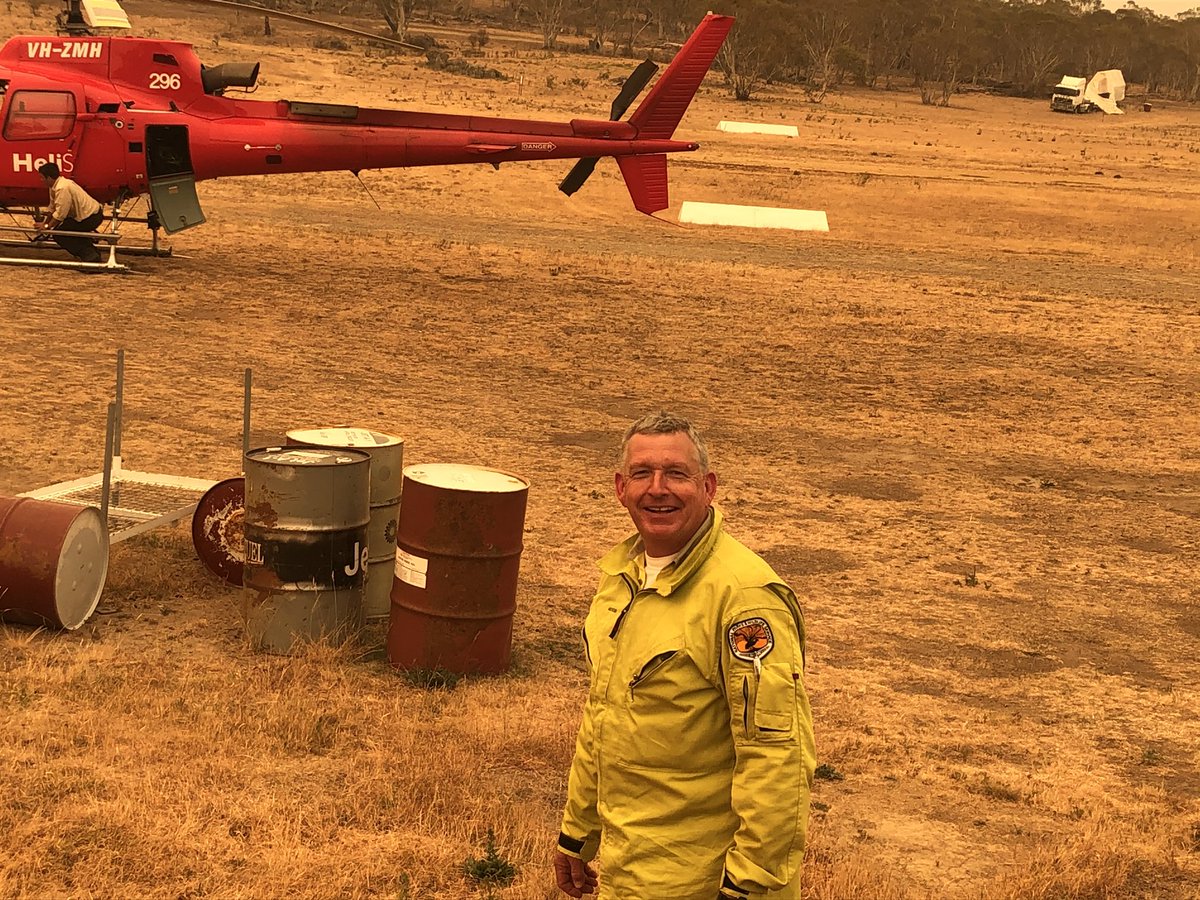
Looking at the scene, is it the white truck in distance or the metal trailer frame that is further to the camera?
the white truck in distance

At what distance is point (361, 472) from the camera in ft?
23.7

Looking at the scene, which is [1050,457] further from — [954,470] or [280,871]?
[280,871]

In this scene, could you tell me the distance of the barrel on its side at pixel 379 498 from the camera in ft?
25.1

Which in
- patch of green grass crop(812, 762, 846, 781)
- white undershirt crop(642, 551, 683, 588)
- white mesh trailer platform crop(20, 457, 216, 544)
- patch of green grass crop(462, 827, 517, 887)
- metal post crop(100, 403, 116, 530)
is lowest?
patch of green grass crop(812, 762, 846, 781)

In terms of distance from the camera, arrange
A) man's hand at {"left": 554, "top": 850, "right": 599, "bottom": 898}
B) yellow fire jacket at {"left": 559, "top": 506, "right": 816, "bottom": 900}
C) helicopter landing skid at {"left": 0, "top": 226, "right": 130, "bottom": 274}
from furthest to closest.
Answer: helicopter landing skid at {"left": 0, "top": 226, "right": 130, "bottom": 274} → man's hand at {"left": 554, "top": 850, "right": 599, "bottom": 898} → yellow fire jacket at {"left": 559, "top": 506, "right": 816, "bottom": 900}

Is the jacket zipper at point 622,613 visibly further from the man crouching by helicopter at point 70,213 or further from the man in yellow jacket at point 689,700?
the man crouching by helicopter at point 70,213

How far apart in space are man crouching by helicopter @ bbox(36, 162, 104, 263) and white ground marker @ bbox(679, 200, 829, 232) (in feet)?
38.6

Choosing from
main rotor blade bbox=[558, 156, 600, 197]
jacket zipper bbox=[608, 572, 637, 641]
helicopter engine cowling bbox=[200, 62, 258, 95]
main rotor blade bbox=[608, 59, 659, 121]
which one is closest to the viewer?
jacket zipper bbox=[608, 572, 637, 641]

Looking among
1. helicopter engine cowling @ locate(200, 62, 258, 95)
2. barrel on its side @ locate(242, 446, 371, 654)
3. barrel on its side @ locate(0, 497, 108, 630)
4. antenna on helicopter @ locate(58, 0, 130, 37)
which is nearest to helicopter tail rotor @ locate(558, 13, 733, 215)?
helicopter engine cowling @ locate(200, 62, 258, 95)

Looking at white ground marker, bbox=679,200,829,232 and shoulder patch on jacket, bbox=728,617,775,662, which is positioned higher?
shoulder patch on jacket, bbox=728,617,775,662

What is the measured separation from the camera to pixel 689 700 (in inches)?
127

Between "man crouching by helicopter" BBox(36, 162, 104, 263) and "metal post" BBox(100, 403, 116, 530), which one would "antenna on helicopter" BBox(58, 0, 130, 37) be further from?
"metal post" BBox(100, 403, 116, 530)

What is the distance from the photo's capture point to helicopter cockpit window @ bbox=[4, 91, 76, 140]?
1745cm

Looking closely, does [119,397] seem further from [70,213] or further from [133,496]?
[70,213]
